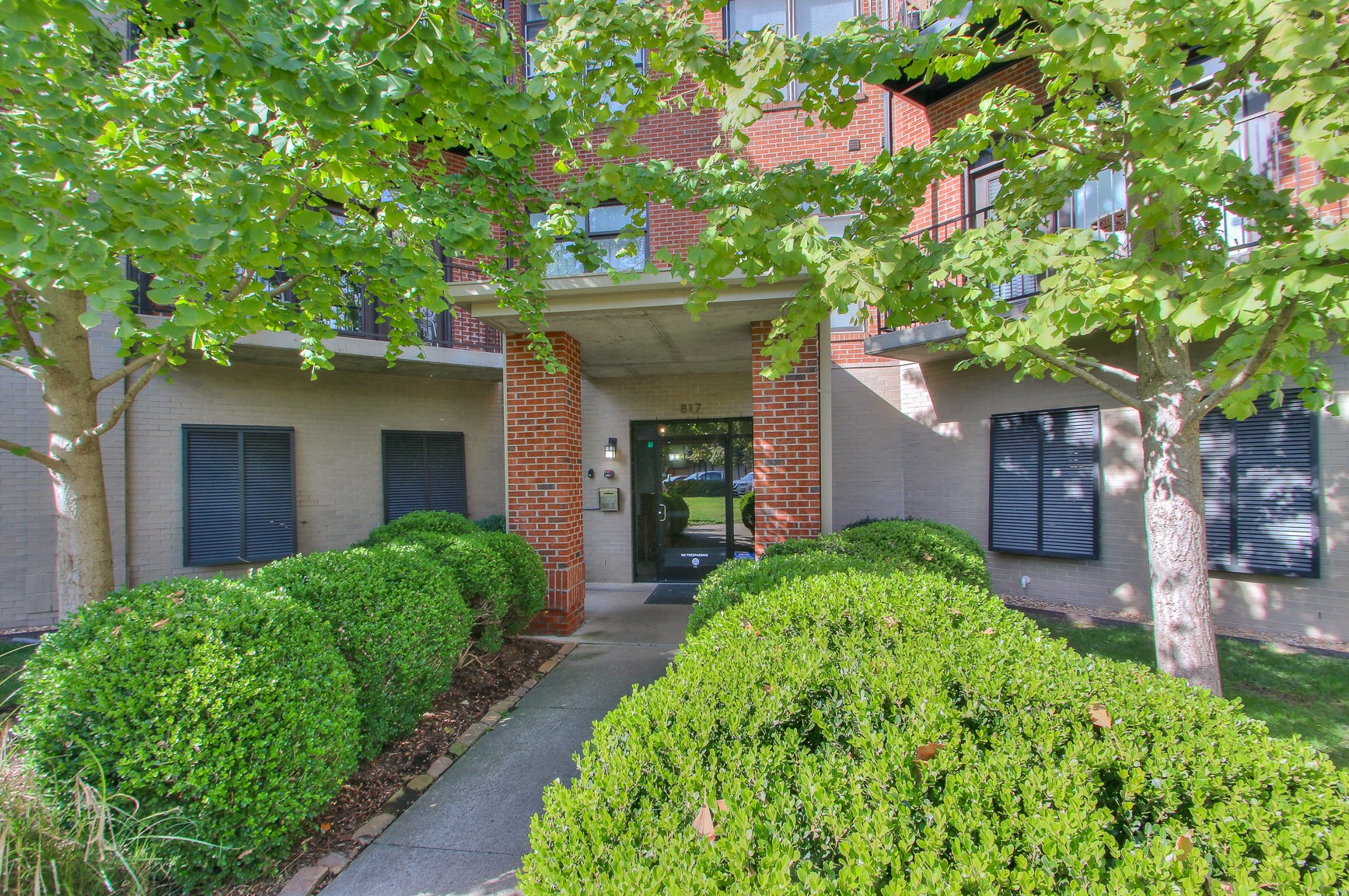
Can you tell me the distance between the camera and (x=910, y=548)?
17.7 feet

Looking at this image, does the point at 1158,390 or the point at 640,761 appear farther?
the point at 1158,390

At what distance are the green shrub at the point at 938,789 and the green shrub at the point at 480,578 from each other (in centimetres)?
287

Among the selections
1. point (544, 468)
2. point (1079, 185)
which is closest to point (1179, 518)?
point (1079, 185)

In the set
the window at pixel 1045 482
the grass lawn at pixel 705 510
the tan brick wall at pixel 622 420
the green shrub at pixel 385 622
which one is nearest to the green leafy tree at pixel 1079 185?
the green shrub at pixel 385 622

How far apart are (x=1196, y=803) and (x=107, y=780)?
12.2 ft

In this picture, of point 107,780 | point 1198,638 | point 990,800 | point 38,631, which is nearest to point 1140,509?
point 1198,638

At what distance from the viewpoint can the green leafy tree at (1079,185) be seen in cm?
224

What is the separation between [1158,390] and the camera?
3242 mm

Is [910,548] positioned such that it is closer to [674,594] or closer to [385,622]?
[674,594]

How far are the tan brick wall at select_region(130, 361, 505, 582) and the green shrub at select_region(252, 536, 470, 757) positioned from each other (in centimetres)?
500

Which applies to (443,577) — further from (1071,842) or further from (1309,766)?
(1309,766)

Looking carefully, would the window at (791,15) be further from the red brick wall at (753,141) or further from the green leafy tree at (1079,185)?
the green leafy tree at (1079,185)

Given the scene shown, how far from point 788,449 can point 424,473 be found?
6.09m

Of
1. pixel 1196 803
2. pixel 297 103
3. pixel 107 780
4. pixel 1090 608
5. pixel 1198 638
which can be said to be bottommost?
pixel 1090 608
